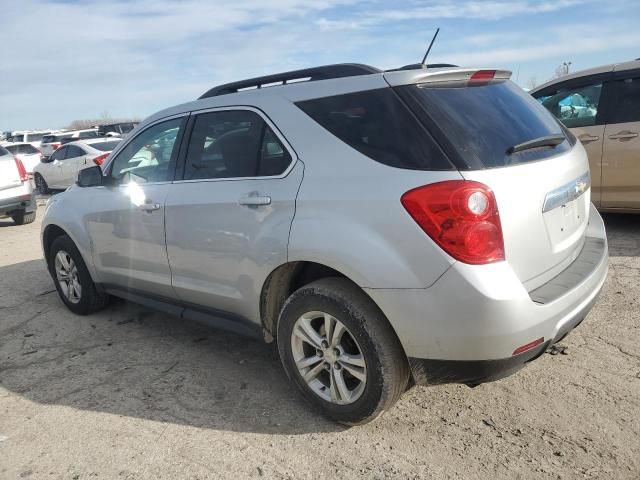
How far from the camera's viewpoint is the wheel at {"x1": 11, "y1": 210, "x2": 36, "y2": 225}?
1034cm

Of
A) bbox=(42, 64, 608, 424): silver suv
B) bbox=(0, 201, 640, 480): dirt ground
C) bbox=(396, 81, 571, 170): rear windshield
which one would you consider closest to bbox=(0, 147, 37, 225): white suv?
bbox=(0, 201, 640, 480): dirt ground

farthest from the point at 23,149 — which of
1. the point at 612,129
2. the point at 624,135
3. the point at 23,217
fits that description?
the point at 624,135

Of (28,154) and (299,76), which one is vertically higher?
(299,76)

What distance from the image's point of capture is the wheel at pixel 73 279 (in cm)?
466

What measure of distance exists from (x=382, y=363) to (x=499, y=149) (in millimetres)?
1131

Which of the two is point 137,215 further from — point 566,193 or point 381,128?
point 566,193

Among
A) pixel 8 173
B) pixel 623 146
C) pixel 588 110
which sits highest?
pixel 588 110

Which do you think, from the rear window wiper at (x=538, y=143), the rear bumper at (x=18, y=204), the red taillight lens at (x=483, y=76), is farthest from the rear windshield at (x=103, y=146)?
the rear window wiper at (x=538, y=143)

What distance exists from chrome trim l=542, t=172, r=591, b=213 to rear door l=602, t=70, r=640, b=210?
10.1 ft

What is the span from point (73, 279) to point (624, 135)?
18.2 feet

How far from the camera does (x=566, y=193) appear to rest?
2795 mm

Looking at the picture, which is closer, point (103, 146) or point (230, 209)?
point (230, 209)

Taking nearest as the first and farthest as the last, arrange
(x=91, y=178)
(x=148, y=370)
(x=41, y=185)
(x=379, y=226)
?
(x=379, y=226) → (x=148, y=370) → (x=91, y=178) → (x=41, y=185)

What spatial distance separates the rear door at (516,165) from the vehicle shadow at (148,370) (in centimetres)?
136
